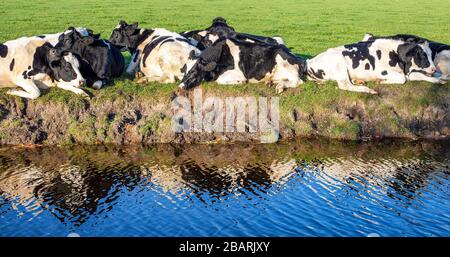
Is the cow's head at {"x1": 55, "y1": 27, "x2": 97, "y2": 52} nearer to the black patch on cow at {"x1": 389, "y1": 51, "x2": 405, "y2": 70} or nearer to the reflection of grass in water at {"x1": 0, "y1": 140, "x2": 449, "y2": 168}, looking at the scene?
the reflection of grass in water at {"x1": 0, "y1": 140, "x2": 449, "y2": 168}

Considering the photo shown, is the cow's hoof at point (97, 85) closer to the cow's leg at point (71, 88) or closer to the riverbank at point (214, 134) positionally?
the riverbank at point (214, 134)

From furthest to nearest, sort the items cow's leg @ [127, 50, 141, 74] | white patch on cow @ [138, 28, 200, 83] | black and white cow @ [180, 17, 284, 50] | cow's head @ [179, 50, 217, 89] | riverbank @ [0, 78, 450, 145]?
black and white cow @ [180, 17, 284, 50], cow's leg @ [127, 50, 141, 74], white patch on cow @ [138, 28, 200, 83], cow's head @ [179, 50, 217, 89], riverbank @ [0, 78, 450, 145]

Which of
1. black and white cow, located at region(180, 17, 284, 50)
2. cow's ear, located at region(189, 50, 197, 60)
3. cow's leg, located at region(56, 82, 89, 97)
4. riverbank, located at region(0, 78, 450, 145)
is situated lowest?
riverbank, located at region(0, 78, 450, 145)

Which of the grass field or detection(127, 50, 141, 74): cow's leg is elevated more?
detection(127, 50, 141, 74): cow's leg

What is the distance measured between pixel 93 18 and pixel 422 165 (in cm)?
1988

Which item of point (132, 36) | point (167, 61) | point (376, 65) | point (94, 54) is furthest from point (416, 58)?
point (94, 54)

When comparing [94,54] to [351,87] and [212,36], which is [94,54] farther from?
[351,87]

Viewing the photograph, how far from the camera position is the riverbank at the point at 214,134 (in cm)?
1560

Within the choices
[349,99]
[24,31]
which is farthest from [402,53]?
[24,31]

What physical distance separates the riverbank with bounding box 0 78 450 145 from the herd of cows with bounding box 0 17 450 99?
327mm

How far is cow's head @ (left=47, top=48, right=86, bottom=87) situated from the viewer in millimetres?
16609

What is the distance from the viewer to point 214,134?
51.6 ft

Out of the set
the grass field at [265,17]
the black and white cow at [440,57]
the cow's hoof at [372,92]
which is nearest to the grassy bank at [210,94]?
the cow's hoof at [372,92]

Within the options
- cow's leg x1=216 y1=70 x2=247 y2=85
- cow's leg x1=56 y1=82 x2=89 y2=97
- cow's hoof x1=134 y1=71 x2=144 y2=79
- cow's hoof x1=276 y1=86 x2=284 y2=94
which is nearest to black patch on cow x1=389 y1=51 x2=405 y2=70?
cow's hoof x1=276 y1=86 x2=284 y2=94
